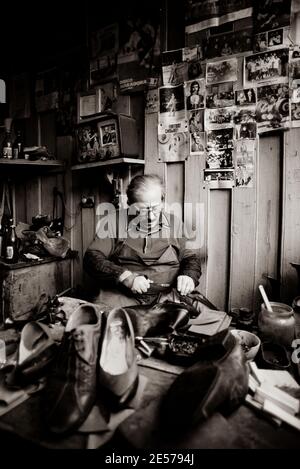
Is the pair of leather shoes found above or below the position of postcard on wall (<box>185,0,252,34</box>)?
below

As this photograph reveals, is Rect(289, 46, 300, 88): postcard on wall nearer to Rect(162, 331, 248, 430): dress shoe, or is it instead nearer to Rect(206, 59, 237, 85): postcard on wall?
Rect(206, 59, 237, 85): postcard on wall

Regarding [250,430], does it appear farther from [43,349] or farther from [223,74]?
[223,74]

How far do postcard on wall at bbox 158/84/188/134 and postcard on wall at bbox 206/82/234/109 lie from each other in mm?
230

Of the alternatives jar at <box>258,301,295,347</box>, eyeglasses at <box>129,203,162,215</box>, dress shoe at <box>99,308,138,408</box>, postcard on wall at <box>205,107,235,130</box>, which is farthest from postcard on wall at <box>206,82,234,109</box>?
dress shoe at <box>99,308,138,408</box>

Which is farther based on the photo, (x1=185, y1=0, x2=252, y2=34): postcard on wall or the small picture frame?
the small picture frame

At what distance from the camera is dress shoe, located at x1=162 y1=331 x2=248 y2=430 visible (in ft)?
3.89

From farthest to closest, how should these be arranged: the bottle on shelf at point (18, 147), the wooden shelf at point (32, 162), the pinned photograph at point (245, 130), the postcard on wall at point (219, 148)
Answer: the bottle on shelf at point (18, 147) → the wooden shelf at point (32, 162) → the postcard on wall at point (219, 148) → the pinned photograph at point (245, 130)

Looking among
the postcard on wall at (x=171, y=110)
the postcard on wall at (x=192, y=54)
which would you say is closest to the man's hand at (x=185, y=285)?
the postcard on wall at (x=171, y=110)

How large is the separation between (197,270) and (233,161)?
840 millimetres

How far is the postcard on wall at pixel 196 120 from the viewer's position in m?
2.76

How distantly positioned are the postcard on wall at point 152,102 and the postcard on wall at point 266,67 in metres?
0.75

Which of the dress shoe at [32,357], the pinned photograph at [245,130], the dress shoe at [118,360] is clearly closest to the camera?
the dress shoe at [118,360]

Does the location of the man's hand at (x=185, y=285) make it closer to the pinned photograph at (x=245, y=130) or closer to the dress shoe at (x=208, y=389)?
the dress shoe at (x=208, y=389)

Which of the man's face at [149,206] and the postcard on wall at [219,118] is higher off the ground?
the postcard on wall at [219,118]
